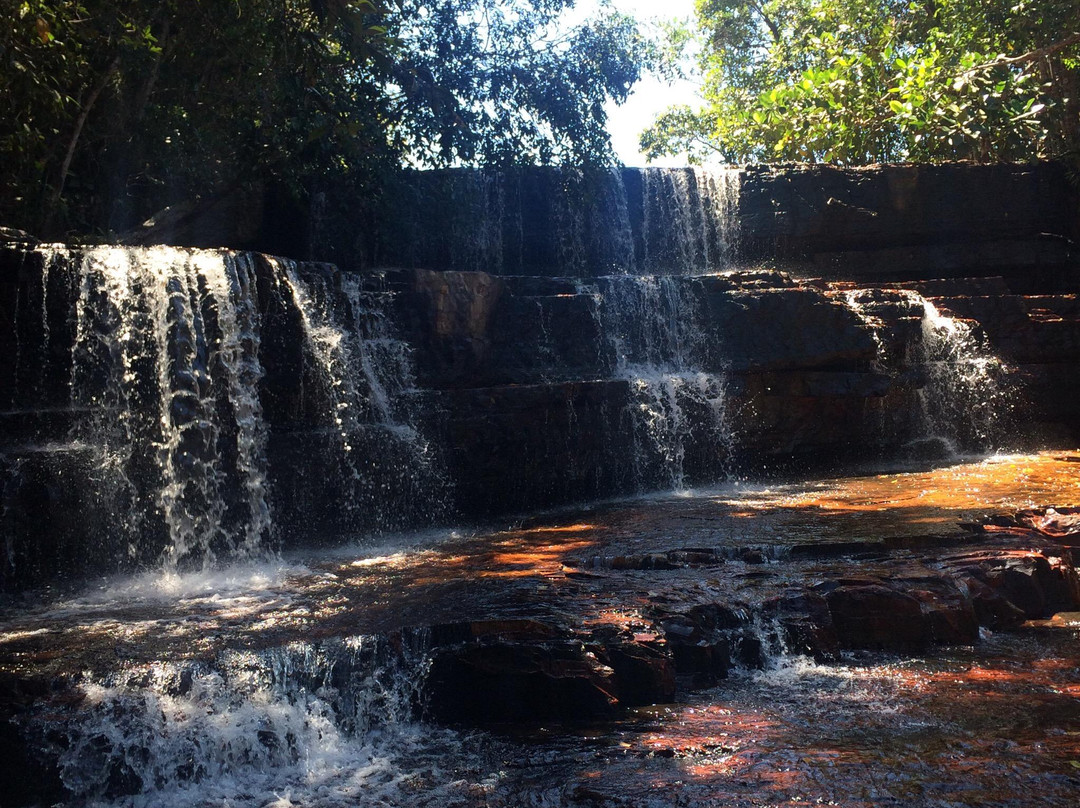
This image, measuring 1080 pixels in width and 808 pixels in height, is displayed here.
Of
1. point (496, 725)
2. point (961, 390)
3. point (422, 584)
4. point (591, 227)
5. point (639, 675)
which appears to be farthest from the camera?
point (591, 227)

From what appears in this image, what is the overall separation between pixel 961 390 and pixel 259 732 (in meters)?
11.5

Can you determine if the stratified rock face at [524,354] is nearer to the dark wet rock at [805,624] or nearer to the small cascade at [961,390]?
the small cascade at [961,390]

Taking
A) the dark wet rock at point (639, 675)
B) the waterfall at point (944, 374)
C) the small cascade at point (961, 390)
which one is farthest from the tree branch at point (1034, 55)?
the dark wet rock at point (639, 675)

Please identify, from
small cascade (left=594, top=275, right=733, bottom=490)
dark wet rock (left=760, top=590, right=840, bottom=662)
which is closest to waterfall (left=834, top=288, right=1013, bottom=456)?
small cascade (left=594, top=275, right=733, bottom=490)

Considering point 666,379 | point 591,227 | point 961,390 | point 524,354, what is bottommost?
point 961,390

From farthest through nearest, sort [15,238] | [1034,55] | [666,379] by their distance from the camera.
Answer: [1034,55]
[666,379]
[15,238]

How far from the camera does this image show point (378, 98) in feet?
44.2

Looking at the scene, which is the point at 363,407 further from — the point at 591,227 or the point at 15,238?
the point at 591,227

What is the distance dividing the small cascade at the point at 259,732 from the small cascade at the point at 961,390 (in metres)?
10.3

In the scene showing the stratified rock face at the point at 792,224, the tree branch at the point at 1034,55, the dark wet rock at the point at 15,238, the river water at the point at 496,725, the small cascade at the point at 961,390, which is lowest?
the river water at the point at 496,725

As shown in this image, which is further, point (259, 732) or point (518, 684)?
point (518, 684)

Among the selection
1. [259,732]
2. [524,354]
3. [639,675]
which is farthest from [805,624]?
[524,354]

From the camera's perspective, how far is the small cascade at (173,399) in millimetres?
8719

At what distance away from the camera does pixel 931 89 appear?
56.6 feet
